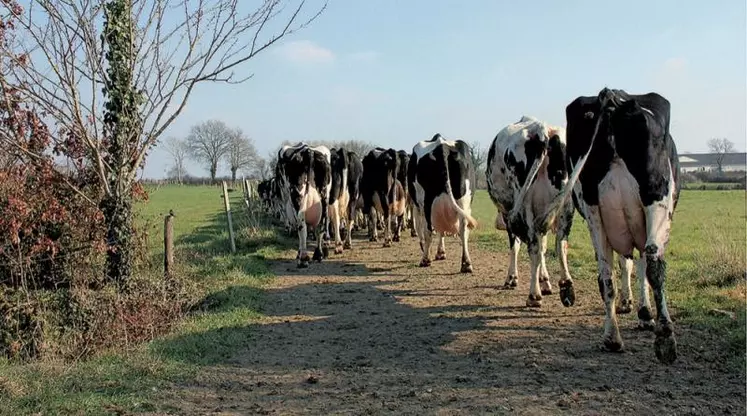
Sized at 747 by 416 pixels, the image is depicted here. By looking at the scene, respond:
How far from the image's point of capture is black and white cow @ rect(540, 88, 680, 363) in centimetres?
545

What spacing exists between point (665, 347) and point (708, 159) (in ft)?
425

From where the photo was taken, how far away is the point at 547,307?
8250 mm

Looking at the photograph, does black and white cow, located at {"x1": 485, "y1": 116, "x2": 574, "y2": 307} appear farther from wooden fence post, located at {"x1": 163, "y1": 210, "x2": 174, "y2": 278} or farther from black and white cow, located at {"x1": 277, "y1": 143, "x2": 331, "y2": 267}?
wooden fence post, located at {"x1": 163, "y1": 210, "x2": 174, "y2": 278}

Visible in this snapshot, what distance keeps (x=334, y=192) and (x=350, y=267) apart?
257 cm

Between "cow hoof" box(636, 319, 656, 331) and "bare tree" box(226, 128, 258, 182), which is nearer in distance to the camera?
"cow hoof" box(636, 319, 656, 331)

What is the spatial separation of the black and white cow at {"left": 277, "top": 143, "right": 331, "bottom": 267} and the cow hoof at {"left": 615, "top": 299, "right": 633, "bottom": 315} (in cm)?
710

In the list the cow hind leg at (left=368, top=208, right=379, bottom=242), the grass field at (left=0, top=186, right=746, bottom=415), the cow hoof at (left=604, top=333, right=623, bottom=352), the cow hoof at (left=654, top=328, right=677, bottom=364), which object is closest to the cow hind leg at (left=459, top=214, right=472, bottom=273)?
the grass field at (left=0, top=186, right=746, bottom=415)

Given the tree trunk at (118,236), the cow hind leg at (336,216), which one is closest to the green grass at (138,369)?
the tree trunk at (118,236)

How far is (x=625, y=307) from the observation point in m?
7.62

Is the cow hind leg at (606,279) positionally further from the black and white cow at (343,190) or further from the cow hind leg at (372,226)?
the cow hind leg at (372,226)

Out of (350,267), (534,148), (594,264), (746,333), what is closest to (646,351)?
(746,333)

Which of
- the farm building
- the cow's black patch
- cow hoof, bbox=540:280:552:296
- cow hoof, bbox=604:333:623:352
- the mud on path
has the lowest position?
the mud on path

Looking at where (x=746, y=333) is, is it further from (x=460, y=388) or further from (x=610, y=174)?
(x=460, y=388)

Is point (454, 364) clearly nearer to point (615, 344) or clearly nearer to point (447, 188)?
point (615, 344)
